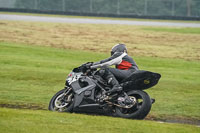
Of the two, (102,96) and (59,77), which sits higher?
(102,96)

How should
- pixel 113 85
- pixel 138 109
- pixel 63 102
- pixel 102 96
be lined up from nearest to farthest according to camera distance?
pixel 138 109 → pixel 113 85 → pixel 102 96 → pixel 63 102

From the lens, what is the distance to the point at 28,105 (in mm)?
11938

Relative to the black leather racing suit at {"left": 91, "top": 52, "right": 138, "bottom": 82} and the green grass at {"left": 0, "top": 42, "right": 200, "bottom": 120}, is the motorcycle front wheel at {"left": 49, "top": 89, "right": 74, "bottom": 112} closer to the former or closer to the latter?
the black leather racing suit at {"left": 91, "top": 52, "right": 138, "bottom": 82}

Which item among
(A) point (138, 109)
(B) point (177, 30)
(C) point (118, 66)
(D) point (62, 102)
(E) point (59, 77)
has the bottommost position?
(B) point (177, 30)

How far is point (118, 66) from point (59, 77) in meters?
6.67

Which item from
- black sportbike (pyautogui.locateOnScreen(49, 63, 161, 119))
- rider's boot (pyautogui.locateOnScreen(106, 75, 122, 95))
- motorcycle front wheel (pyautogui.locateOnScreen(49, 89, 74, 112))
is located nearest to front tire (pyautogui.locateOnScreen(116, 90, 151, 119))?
black sportbike (pyautogui.locateOnScreen(49, 63, 161, 119))

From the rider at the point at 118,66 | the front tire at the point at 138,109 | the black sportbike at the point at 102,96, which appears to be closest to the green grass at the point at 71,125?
the front tire at the point at 138,109

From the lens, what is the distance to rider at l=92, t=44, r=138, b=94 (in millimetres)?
10305

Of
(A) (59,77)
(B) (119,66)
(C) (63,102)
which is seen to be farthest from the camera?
(A) (59,77)

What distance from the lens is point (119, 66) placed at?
34.5 feet

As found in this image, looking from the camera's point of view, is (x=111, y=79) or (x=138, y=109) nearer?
(x=138, y=109)

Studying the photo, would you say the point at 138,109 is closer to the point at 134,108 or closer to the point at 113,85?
the point at 134,108

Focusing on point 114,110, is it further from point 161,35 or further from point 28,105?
point 161,35

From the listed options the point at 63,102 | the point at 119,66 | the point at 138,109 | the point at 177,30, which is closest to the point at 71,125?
the point at 138,109
